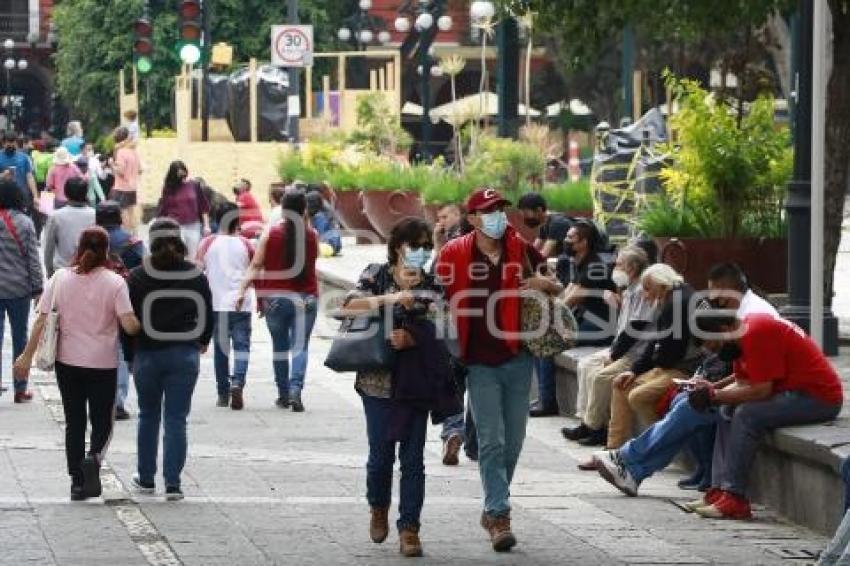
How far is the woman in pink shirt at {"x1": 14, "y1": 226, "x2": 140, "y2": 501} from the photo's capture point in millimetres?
13625

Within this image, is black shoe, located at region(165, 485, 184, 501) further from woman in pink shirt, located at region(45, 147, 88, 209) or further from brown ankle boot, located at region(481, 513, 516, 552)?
woman in pink shirt, located at region(45, 147, 88, 209)

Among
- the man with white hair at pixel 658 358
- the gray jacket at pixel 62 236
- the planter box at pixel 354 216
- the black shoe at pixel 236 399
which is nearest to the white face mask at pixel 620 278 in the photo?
the man with white hair at pixel 658 358

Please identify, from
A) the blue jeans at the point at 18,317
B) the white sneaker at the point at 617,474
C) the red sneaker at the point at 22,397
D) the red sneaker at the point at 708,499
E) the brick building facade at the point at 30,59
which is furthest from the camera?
the brick building facade at the point at 30,59

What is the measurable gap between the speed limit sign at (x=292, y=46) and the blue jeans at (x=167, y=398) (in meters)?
23.5

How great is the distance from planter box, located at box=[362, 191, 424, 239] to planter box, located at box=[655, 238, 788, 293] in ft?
42.7

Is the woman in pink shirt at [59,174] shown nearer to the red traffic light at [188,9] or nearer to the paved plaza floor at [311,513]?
the red traffic light at [188,9]

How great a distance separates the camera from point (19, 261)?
1872 centimetres

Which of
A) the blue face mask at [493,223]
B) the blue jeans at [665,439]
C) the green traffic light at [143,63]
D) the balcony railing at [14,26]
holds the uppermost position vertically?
the balcony railing at [14,26]

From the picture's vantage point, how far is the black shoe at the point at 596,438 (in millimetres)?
16375

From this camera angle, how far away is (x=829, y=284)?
18.6m

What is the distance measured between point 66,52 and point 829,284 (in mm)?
52679

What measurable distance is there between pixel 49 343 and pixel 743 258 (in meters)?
7.34

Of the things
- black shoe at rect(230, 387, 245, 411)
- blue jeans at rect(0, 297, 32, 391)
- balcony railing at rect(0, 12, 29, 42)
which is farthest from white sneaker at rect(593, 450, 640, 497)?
balcony railing at rect(0, 12, 29, 42)

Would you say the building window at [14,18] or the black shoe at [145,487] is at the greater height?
the building window at [14,18]
